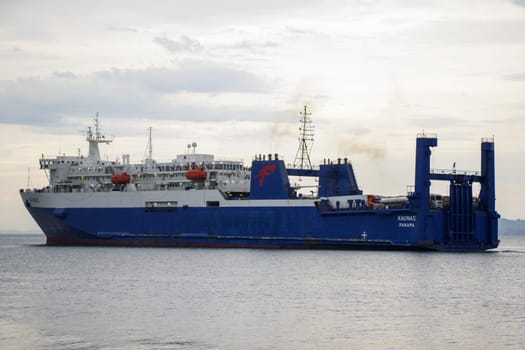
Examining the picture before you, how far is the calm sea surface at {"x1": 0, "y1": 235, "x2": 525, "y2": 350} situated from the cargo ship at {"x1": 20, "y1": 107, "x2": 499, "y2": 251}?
3651mm

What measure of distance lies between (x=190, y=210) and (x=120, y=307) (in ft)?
119

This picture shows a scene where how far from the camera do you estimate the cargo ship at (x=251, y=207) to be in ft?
211

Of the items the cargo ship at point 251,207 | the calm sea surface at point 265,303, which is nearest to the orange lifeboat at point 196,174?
the cargo ship at point 251,207

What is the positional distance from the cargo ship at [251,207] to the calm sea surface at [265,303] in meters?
3.65

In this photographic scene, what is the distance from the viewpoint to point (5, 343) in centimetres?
2919

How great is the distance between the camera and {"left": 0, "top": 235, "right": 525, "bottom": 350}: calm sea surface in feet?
99.2

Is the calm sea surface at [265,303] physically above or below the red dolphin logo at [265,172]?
below

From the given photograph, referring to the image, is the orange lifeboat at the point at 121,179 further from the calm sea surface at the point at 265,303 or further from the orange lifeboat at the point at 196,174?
the calm sea surface at the point at 265,303

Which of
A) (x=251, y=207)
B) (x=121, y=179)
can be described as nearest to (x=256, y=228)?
(x=251, y=207)

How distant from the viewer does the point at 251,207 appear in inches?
2758

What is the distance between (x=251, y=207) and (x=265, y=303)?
3168 centimetres

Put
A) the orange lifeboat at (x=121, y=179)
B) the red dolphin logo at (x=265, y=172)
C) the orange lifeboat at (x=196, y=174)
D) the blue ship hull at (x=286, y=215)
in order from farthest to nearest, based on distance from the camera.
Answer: the orange lifeboat at (x=121, y=179) → the orange lifeboat at (x=196, y=174) → the red dolphin logo at (x=265, y=172) → the blue ship hull at (x=286, y=215)

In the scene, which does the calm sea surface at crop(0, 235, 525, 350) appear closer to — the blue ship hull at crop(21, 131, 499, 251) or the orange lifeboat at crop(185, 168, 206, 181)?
the blue ship hull at crop(21, 131, 499, 251)

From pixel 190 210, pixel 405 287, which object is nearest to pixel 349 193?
pixel 190 210
